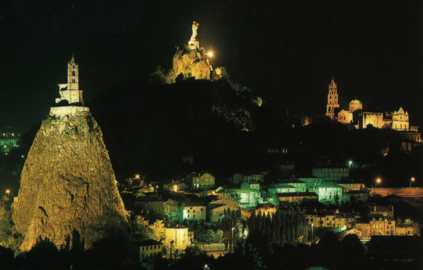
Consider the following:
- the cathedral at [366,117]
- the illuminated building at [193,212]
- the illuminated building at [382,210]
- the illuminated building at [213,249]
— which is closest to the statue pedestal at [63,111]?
the illuminated building at [193,212]

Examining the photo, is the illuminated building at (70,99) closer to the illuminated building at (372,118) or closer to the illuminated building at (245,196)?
the illuminated building at (245,196)

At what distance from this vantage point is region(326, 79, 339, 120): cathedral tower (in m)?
117

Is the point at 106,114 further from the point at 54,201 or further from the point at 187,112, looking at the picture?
the point at 54,201

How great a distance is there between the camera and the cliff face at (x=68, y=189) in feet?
181

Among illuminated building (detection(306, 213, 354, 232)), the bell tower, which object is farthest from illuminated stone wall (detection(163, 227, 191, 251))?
the bell tower

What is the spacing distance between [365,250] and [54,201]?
20.5m

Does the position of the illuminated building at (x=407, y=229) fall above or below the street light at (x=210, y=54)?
below

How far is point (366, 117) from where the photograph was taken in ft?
354

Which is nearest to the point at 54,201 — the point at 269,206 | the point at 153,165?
the point at 269,206

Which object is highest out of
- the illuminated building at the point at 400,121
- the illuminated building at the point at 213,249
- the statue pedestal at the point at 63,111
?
the illuminated building at the point at 400,121

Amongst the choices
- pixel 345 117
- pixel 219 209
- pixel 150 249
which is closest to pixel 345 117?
pixel 345 117

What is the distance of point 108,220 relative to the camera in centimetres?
5638

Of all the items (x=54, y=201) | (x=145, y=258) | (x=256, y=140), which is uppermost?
(x=256, y=140)

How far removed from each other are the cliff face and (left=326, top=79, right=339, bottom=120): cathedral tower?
62175 mm
